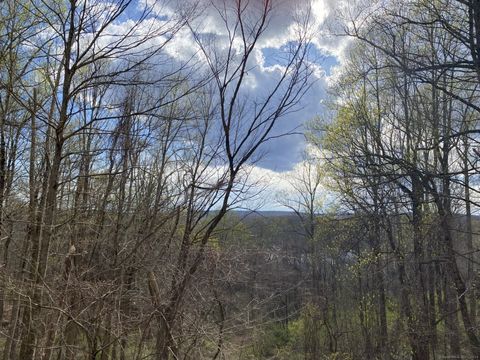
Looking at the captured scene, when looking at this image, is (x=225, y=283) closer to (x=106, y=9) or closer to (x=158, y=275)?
(x=158, y=275)

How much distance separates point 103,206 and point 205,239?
2186 millimetres

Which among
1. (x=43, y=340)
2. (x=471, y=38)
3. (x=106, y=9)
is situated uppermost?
(x=471, y=38)

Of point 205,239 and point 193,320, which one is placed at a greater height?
point 205,239

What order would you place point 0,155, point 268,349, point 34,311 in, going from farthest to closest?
1. point 268,349
2. point 0,155
3. point 34,311

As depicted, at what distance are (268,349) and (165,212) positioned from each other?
17.9 meters

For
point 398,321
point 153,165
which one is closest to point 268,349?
point 398,321

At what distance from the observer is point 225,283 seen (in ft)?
18.7

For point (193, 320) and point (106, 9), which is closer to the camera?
point (106, 9)

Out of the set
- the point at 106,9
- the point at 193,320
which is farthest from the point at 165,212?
the point at 106,9

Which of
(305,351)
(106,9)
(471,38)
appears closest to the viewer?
(106,9)

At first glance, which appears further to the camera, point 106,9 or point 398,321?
point 398,321

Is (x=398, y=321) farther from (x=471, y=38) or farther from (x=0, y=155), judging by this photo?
(x=0, y=155)

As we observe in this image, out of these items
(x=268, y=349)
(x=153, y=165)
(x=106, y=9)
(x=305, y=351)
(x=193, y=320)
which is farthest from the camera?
(x=268, y=349)

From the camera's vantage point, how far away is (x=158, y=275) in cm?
527
